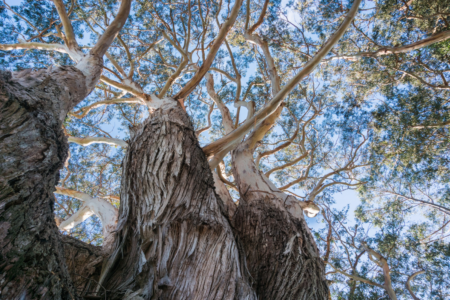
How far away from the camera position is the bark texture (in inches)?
52.6

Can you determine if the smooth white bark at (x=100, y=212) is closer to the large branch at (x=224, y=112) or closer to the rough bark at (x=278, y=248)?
the rough bark at (x=278, y=248)

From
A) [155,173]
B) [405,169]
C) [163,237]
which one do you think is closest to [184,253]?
[163,237]

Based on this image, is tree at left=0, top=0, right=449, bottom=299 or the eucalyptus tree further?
the eucalyptus tree

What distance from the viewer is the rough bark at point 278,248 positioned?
1831mm

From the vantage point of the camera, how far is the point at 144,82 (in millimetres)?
7156

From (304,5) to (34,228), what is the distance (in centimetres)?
767

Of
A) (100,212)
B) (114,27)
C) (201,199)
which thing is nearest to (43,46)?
(114,27)

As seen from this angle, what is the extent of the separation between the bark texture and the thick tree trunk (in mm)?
353

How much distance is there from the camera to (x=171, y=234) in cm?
155

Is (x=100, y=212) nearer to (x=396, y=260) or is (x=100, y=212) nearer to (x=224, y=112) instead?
(x=224, y=112)

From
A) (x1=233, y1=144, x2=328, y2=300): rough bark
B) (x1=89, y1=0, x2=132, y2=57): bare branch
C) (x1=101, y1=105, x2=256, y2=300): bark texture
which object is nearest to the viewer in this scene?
(x1=101, y1=105, x2=256, y2=300): bark texture

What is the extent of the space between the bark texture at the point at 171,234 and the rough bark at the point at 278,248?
0.94 feet

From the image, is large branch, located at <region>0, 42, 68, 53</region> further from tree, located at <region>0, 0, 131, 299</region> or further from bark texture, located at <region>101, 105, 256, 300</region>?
bark texture, located at <region>101, 105, 256, 300</region>

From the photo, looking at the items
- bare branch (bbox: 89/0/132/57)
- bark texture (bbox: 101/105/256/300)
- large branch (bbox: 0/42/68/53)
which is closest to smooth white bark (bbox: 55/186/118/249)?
bark texture (bbox: 101/105/256/300)
